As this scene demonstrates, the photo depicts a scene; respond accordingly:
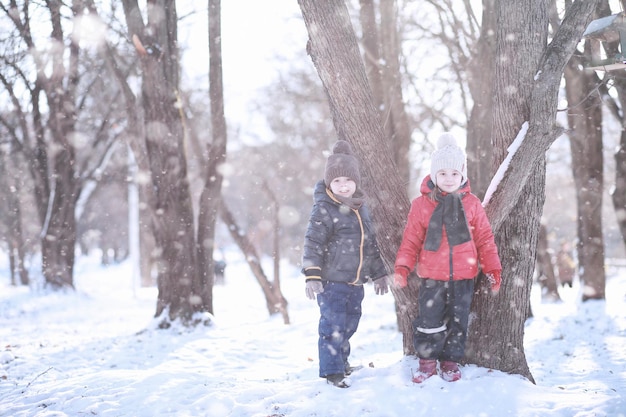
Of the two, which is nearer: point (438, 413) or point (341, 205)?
point (438, 413)

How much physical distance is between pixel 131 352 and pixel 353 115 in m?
4.28

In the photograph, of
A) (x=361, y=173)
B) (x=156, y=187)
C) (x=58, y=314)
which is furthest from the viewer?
(x=58, y=314)

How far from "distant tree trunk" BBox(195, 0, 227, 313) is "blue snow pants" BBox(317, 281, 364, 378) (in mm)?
4342

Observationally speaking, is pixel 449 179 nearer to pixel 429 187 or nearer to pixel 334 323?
pixel 429 187

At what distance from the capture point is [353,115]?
398 cm

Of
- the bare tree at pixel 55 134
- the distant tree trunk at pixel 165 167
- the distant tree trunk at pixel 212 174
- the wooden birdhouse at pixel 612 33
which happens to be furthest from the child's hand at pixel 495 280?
the bare tree at pixel 55 134

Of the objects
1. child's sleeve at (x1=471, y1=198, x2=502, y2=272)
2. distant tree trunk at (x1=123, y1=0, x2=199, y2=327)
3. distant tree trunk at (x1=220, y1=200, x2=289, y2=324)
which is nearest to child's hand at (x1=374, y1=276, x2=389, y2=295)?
child's sleeve at (x1=471, y1=198, x2=502, y2=272)

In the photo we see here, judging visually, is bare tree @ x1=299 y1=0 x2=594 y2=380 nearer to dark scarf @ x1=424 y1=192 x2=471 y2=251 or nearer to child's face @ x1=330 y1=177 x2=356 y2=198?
child's face @ x1=330 y1=177 x2=356 y2=198

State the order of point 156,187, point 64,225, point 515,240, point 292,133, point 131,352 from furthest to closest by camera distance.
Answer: point 292,133
point 64,225
point 156,187
point 131,352
point 515,240

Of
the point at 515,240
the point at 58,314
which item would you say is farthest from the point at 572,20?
the point at 58,314

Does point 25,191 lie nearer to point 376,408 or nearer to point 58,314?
point 58,314

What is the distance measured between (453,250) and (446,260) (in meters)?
0.08

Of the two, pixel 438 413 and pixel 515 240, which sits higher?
pixel 515 240

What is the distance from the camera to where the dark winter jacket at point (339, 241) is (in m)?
3.78
